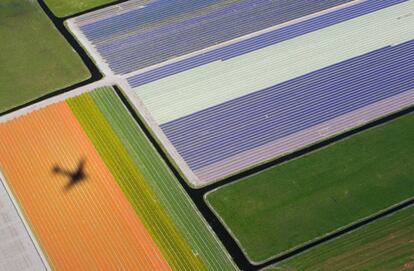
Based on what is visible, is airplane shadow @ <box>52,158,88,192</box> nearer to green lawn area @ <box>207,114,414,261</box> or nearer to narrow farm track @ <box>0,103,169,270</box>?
narrow farm track @ <box>0,103,169,270</box>

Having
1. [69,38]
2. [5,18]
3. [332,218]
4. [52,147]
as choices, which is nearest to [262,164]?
[332,218]

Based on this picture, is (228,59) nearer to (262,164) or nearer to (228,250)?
(262,164)

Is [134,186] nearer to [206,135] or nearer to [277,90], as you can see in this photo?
[206,135]

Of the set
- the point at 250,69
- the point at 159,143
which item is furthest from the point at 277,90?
the point at 159,143

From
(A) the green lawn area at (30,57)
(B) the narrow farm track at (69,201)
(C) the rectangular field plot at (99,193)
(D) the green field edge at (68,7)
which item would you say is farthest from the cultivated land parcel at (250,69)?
(B) the narrow farm track at (69,201)

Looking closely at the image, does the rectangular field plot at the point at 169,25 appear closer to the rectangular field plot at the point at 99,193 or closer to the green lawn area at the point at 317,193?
the rectangular field plot at the point at 99,193

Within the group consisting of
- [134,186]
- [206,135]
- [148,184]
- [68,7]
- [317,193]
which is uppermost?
[68,7]
